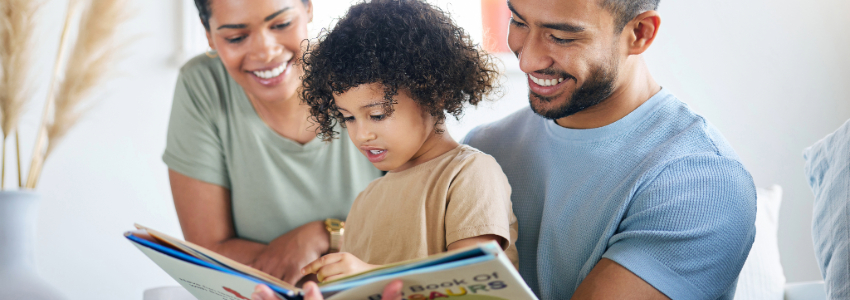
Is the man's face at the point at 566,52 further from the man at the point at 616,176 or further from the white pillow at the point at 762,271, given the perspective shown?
the white pillow at the point at 762,271

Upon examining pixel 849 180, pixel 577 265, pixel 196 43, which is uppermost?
pixel 196 43

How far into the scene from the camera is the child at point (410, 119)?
105 centimetres

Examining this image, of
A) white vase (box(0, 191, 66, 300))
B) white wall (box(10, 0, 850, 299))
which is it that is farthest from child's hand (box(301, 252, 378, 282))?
white wall (box(10, 0, 850, 299))

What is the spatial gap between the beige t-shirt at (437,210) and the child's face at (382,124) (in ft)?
0.17

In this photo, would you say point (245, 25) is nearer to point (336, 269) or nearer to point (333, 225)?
point (333, 225)

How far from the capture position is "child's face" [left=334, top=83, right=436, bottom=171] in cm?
109

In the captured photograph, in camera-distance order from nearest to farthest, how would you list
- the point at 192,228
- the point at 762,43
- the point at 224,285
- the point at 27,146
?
the point at 224,285 → the point at 192,228 → the point at 27,146 → the point at 762,43

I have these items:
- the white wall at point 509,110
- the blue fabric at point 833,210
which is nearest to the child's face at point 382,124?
Result: the blue fabric at point 833,210

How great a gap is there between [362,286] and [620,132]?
0.60 meters

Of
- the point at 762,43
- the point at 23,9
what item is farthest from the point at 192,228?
the point at 762,43

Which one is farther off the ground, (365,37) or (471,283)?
(365,37)

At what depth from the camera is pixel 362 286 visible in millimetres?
728

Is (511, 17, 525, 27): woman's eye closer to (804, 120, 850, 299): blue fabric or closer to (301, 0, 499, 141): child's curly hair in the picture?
(301, 0, 499, 141): child's curly hair

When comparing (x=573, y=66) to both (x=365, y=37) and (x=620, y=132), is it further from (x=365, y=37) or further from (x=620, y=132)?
(x=365, y=37)
